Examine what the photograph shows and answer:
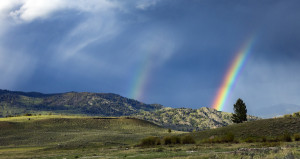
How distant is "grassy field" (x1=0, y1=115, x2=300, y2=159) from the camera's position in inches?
1901

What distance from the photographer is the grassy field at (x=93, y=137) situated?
48.3 m

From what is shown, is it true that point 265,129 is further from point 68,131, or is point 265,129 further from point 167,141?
point 68,131

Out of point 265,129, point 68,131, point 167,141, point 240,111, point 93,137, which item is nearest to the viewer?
point 167,141

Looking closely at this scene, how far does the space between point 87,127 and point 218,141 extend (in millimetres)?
97942

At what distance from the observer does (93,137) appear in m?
97.2

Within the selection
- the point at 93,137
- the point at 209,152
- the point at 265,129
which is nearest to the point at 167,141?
the point at 265,129

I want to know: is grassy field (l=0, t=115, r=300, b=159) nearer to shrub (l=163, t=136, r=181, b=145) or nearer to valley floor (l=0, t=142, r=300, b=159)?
valley floor (l=0, t=142, r=300, b=159)

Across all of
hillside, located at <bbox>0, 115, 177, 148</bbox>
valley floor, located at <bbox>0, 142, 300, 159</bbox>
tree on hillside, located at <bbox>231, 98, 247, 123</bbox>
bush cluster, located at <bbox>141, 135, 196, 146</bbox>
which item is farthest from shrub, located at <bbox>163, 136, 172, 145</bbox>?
tree on hillside, located at <bbox>231, 98, 247, 123</bbox>

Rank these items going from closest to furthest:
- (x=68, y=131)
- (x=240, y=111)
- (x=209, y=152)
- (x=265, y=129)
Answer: (x=209, y=152) < (x=265, y=129) < (x=240, y=111) < (x=68, y=131)

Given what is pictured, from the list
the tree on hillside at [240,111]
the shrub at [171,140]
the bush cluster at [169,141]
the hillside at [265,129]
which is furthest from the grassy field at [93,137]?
the tree on hillside at [240,111]

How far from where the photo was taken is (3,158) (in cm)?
5209

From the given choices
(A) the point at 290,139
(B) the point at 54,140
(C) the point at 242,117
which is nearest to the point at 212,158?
(A) the point at 290,139

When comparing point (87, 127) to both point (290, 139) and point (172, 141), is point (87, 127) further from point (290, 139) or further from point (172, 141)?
point (290, 139)

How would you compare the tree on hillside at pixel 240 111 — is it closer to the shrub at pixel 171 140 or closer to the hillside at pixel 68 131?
the hillside at pixel 68 131
